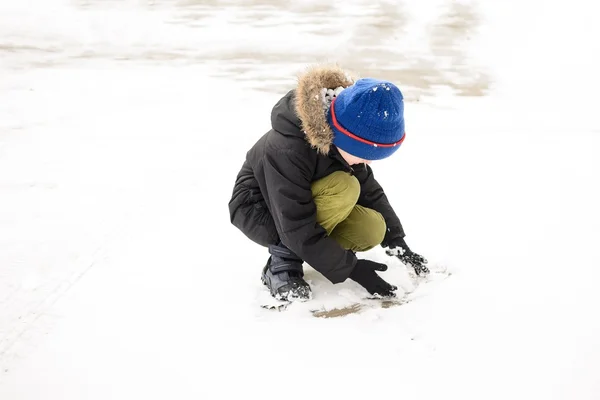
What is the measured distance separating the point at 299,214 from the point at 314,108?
0.97ft

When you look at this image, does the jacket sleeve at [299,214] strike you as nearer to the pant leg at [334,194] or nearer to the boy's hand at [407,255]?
the pant leg at [334,194]

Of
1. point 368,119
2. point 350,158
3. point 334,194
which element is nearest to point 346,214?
point 334,194

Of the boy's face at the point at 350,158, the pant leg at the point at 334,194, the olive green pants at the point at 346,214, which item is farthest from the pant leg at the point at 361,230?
the boy's face at the point at 350,158

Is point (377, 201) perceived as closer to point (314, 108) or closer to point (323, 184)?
point (323, 184)

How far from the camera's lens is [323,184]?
1.49 meters

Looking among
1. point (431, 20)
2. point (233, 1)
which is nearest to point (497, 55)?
point (431, 20)

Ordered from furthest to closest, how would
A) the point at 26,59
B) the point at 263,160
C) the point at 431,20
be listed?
the point at 431,20 < the point at 26,59 < the point at 263,160

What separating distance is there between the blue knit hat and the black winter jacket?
0.14 feet

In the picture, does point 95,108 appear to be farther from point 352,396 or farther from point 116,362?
point 352,396

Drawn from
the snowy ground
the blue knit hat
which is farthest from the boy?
the snowy ground

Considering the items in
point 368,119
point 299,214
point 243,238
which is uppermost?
point 368,119

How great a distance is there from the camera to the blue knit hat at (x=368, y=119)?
4.20 ft

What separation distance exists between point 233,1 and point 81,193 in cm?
420

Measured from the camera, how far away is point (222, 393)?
126 centimetres
